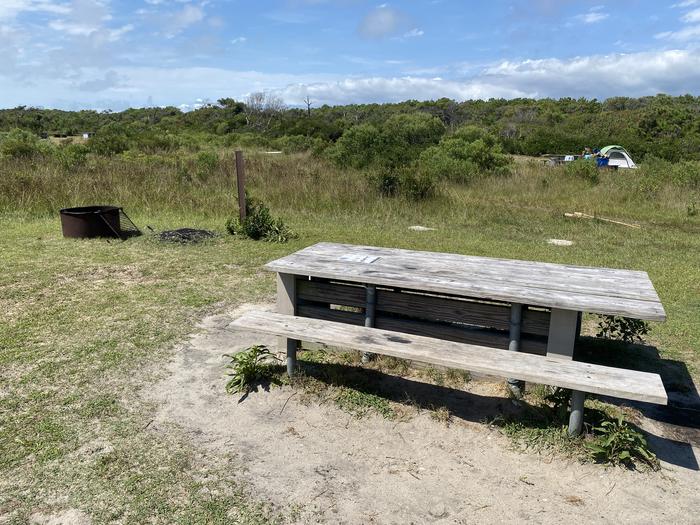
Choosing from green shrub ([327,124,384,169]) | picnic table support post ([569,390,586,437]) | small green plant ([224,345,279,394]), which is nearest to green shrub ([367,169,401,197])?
green shrub ([327,124,384,169])

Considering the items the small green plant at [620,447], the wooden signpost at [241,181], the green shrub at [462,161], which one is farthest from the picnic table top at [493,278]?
the green shrub at [462,161]

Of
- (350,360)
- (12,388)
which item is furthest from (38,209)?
(350,360)

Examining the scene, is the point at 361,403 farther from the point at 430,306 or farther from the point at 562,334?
the point at 562,334

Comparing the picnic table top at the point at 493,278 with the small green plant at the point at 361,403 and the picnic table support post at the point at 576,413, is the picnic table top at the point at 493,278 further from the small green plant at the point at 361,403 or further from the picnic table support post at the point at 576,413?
the small green plant at the point at 361,403

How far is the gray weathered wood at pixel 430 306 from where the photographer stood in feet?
10.8

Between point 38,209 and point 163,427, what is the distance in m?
8.67

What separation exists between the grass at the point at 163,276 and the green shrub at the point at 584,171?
69 centimetres

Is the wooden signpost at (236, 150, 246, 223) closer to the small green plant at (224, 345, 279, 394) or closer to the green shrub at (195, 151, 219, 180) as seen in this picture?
the green shrub at (195, 151, 219, 180)

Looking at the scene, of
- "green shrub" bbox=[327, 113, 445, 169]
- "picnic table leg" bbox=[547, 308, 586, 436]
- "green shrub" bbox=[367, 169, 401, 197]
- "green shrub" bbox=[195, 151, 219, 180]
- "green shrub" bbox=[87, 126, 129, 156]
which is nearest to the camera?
"picnic table leg" bbox=[547, 308, 586, 436]

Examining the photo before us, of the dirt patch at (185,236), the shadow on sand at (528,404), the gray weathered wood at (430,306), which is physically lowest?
the shadow on sand at (528,404)

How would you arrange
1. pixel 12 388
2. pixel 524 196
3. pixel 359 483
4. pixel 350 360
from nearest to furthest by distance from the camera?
pixel 359 483, pixel 12 388, pixel 350 360, pixel 524 196

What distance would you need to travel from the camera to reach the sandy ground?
2395 mm

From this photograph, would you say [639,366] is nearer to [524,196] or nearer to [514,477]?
[514,477]

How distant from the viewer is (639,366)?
3.95 m
